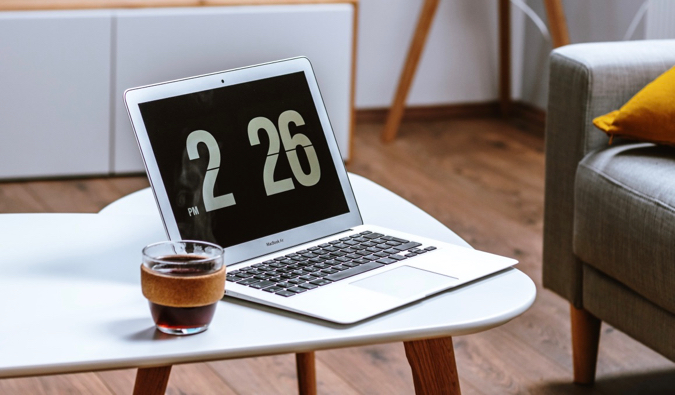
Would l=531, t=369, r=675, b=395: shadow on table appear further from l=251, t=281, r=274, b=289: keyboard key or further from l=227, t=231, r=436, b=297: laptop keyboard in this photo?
l=251, t=281, r=274, b=289: keyboard key

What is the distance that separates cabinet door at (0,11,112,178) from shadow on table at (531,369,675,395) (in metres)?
1.66

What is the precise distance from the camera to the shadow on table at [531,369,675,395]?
5.17ft

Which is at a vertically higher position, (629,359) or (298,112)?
(298,112)

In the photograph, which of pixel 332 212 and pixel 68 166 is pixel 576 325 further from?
pixel 68 166

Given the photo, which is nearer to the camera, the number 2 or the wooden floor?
the number 2

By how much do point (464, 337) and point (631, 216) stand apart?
52 centimetres

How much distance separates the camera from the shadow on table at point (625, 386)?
158cm

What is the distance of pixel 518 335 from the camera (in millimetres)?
1807

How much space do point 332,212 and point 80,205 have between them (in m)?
1.64

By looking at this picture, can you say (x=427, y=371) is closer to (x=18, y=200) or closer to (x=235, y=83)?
(x=235, y=83)

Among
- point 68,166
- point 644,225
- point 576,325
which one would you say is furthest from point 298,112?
point 68,166

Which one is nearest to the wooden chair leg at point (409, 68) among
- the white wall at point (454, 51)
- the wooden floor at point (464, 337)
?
the wooden floor at point (464, 337)

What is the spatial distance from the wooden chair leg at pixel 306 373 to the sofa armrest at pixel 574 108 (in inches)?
20.6

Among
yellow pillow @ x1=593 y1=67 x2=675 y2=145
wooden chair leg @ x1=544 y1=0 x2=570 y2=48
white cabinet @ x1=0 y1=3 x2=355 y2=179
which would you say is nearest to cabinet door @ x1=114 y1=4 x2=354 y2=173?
white cabinet @ x1=0 y1=3 x2=355 y2=179
